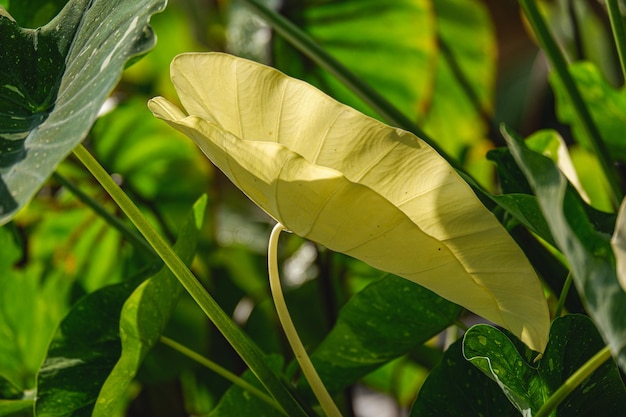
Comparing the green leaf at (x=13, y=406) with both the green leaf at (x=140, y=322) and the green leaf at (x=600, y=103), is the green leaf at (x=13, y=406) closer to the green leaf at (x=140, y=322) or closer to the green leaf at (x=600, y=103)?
the green leaf at (x=140, y=322)

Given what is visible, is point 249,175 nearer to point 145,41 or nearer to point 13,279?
point 145,41

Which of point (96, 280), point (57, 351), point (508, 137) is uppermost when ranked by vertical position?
point (508, 137)

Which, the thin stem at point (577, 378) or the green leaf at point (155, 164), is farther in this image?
the green leaf at point (155, 164)

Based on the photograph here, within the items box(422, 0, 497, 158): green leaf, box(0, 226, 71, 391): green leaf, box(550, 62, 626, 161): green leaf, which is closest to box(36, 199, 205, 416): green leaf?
box(0, 226, 71, 391): green leaf

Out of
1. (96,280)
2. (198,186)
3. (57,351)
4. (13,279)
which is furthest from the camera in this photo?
(198,186)

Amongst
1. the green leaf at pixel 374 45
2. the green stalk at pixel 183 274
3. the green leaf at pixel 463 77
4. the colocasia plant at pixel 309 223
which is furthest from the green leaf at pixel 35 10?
the green leaf at pixel 463 77

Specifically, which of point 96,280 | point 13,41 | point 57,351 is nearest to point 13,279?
point 96,280

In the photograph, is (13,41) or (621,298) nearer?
(621,298)
